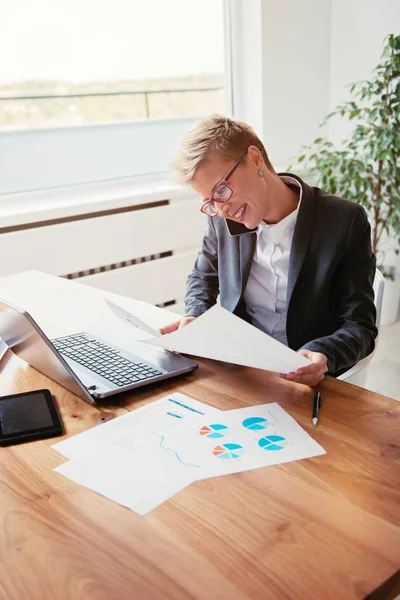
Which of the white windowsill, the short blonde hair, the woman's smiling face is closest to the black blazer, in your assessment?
the woman's smiling face

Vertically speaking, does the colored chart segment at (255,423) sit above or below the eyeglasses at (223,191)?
below

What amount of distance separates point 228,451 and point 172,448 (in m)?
0.09

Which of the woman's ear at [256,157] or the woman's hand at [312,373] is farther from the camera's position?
the woman's ear at [256,157]

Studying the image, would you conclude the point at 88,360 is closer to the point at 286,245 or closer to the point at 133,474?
the point at 133,474

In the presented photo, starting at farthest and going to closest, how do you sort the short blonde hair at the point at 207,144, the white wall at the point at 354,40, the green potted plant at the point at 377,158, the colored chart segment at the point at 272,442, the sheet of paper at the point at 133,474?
the white wall at the point at 354,40 < the green potted plant at the point at 377,158 < the short blonde hair at the point at 207,144 < the colored chart segment at the point at 272,442 < the sheet of paper at the point at 133,474

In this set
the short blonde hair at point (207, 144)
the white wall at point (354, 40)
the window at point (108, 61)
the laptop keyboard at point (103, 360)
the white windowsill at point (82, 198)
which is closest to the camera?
the laptop keyboard at point (103, 360)

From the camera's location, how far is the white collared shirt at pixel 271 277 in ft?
5.73

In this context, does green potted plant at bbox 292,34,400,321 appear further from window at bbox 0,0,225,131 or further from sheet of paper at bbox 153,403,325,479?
sheet of paper at bbox 153,403,325,479

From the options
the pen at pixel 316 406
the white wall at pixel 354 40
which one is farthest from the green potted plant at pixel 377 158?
the pen at pixel 316 406

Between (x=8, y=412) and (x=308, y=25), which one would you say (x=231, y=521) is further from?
(x=308, y=25)

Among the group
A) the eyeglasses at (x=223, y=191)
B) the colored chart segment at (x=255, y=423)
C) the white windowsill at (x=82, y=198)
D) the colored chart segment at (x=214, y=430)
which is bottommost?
the white windowsill at (x=82, y=198)

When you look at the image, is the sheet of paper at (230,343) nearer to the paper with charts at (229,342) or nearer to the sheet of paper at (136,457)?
the paper with charts at (229,342)

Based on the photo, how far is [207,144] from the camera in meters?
1.58

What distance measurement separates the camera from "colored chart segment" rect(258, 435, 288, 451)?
3.51ft
